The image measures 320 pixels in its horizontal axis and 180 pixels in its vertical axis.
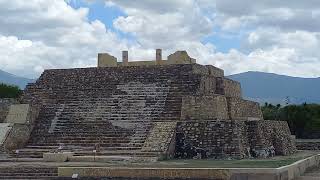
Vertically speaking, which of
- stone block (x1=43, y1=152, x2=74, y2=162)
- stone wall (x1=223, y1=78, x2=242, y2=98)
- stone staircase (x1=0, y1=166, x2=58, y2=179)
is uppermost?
stone wall (x1=223, y1=78, x2=242, y2=98)

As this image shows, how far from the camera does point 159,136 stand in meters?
19.7

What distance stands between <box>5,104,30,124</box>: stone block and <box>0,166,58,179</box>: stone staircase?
5457mm

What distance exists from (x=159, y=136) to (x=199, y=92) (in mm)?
3276

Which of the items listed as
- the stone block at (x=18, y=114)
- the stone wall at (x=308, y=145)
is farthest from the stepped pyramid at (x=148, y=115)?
the stone wall at (x=308, y=145)

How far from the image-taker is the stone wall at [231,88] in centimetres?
2463

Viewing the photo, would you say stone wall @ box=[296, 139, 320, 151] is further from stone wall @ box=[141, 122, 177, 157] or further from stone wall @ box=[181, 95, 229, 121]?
stone wall @ box=[141, 122, 177, 157]

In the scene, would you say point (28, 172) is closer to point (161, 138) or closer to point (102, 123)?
point (161, 138)

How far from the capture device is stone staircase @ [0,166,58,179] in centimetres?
1623

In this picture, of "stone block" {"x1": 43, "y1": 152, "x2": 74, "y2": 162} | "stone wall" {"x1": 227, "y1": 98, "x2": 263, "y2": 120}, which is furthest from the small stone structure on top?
"stone block" {"x1": 43, "y1": 152, "x2": 74, "y2": 162}

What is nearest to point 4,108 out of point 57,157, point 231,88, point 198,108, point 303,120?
point 57,157

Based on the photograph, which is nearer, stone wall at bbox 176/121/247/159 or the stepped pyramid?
stone wall at bbox 176/121/247/159

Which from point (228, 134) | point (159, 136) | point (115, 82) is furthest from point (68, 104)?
point (228, 134)

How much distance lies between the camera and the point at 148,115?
70.6 ft

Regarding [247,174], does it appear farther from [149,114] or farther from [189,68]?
[189,68]
